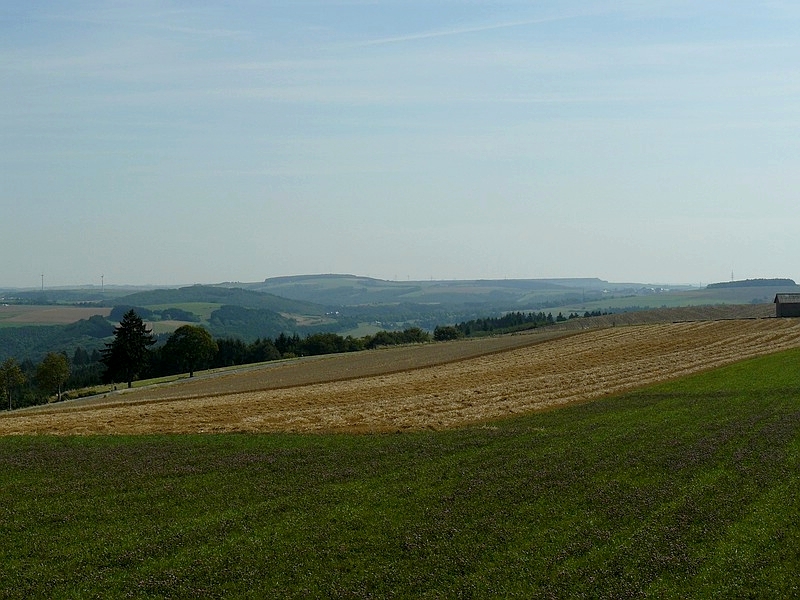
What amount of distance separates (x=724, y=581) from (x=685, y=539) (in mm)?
2272

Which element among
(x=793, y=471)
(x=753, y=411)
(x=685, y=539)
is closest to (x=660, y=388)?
(x=753, y=411)

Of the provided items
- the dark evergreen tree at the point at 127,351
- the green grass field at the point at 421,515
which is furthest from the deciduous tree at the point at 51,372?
the green grass field at the point at 421,515

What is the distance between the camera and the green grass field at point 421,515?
1669 centimetres

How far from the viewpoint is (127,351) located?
4090 inches

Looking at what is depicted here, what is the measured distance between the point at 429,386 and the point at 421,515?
35.3 meters

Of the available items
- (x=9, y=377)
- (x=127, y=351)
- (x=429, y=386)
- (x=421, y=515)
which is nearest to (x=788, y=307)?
(x=429, y=386)

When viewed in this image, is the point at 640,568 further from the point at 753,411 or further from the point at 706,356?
the point at 706,356

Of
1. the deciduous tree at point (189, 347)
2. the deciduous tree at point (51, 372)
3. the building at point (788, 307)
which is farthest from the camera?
the deciduous tree at point (189, 347)

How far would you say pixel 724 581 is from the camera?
16.0m

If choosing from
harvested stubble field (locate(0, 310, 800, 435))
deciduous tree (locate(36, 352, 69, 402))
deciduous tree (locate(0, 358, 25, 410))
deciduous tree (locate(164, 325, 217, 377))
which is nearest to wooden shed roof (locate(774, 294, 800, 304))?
harvested stubble field (locate(0, 310, 800, 435))

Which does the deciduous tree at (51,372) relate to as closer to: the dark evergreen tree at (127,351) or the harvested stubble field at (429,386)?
the dark evergreen tree at (127,351)

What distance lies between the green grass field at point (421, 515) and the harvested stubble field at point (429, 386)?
8.22m

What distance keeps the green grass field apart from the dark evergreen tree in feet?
242

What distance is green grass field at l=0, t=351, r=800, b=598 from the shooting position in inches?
657
